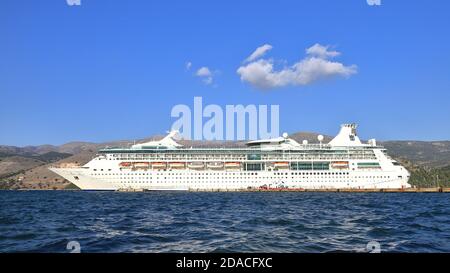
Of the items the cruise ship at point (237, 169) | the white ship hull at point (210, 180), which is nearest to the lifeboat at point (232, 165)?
the cruise ship at point (237, 169)


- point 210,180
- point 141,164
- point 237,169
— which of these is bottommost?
point 210,180

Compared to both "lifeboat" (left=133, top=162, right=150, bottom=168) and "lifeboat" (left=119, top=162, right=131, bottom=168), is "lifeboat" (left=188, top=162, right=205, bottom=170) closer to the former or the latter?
"lifeboat" (left=133, top=162, right=150, bottom=168)

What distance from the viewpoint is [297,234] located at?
1465cm

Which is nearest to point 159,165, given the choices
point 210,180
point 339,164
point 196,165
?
point 196,165

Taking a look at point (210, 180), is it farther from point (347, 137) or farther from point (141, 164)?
point (347, 137)

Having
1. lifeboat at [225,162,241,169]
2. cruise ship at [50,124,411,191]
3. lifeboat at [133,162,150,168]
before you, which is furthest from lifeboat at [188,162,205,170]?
lifeboat at [133,162,150,168]

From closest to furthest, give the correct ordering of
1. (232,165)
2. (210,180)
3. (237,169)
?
(210,180), (237,169), (232,165)

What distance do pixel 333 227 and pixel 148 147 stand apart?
84385 mm

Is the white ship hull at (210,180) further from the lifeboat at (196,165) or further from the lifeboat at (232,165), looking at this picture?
the lifeboat at (232,165)

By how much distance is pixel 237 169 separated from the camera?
9594 cm

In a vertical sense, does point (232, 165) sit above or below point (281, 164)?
below

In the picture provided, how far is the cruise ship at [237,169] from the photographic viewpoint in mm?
93875

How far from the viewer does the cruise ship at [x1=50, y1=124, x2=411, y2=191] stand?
308 ft

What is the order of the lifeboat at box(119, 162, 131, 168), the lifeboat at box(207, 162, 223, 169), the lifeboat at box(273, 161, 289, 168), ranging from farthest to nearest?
the lifeboat at box(273, 161, 289, 168)
the lifeboat at box(207, 162, 223, 169)
the lifeboat at box(119, 162, 131, 168)
